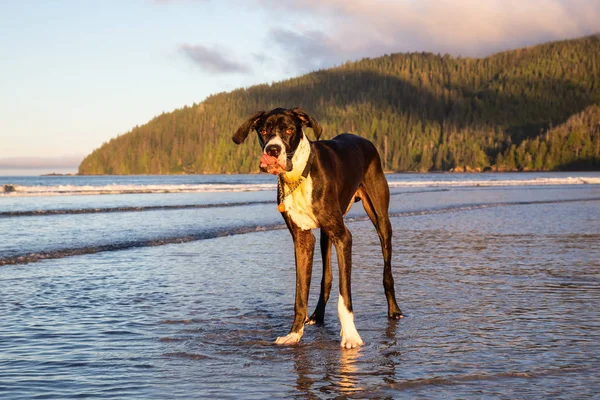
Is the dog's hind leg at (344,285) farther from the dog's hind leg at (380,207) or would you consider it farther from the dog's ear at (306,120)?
the dog's hind leg at (380,207)

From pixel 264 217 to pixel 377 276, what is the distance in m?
13.7

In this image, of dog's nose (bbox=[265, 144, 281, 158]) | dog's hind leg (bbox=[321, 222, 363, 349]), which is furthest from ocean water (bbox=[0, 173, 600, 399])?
dog's nose (bbox=[265, 144, 281, 158])

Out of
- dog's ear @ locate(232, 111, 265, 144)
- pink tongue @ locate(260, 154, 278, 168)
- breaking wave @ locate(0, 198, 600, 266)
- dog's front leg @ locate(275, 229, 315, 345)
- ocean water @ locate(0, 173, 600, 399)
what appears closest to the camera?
ocean water @ locate(0, 173, 600, 399)

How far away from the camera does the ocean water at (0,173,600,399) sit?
5.32m

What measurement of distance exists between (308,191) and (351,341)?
1457mm

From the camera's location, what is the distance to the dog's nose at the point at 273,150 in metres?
6.10

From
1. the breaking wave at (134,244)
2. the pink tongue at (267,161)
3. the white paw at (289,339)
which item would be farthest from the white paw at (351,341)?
the breaking wave at (134,244)

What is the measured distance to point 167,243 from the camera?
52.9ft

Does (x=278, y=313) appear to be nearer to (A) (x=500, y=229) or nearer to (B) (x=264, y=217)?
(A) (x=500, y=229)

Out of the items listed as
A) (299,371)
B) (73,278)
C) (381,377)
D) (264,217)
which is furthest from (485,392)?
(264,217)

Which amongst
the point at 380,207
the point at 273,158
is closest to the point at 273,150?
the point at 273,158

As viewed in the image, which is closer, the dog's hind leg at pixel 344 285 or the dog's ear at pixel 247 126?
the dog's ear at pixel 247 126

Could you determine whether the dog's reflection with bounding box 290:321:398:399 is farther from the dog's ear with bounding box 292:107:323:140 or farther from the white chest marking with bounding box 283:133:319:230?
the dog's ear with bounding box 292:107:323:140

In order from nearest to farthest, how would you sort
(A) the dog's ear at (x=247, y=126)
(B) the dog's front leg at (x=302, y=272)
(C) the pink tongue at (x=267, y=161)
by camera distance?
(C) the pink tongue at (x=267, y=161), (A) the dog's ear at (x=247, y=126), (B) the dog's front leg at (x=302, y=272)
